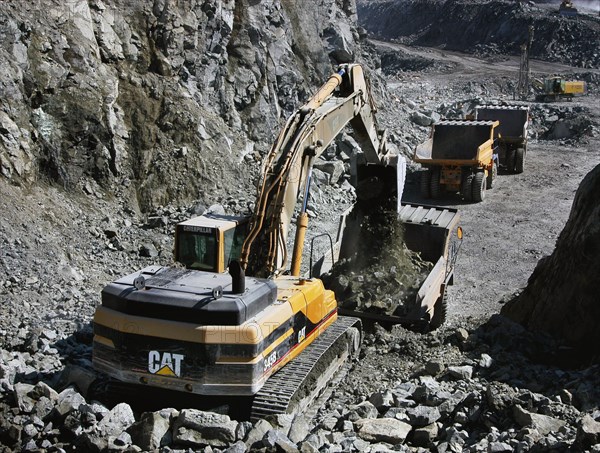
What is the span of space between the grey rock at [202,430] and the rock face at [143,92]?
8.45 metres

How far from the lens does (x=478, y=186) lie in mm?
20812

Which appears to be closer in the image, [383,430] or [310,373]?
[383,430]

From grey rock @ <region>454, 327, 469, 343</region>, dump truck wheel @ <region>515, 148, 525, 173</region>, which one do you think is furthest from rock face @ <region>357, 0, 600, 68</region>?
grey rock @ <region>454, 327, 469, 343</region>

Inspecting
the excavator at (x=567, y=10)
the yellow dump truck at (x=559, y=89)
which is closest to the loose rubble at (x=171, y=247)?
the yellow dump truck at (x=559, y=89)

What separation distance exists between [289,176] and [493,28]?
50095 millimetres

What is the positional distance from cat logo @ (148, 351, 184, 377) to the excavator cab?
5.08ft

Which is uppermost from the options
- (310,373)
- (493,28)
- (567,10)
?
(567,10)

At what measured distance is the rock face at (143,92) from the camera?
48.5 ft

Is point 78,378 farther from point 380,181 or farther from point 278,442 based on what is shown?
point 380,181

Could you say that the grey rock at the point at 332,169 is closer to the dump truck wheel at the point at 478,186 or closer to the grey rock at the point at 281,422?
the dump truck wheel at the point at 478,186

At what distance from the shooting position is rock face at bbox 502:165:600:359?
9.70 m

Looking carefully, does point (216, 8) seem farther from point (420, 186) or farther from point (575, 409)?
point (575, 409)

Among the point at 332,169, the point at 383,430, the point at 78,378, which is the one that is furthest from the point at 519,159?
the point at 78,378

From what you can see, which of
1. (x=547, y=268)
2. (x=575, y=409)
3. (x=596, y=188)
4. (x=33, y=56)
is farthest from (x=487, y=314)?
(x=33, y=56)
